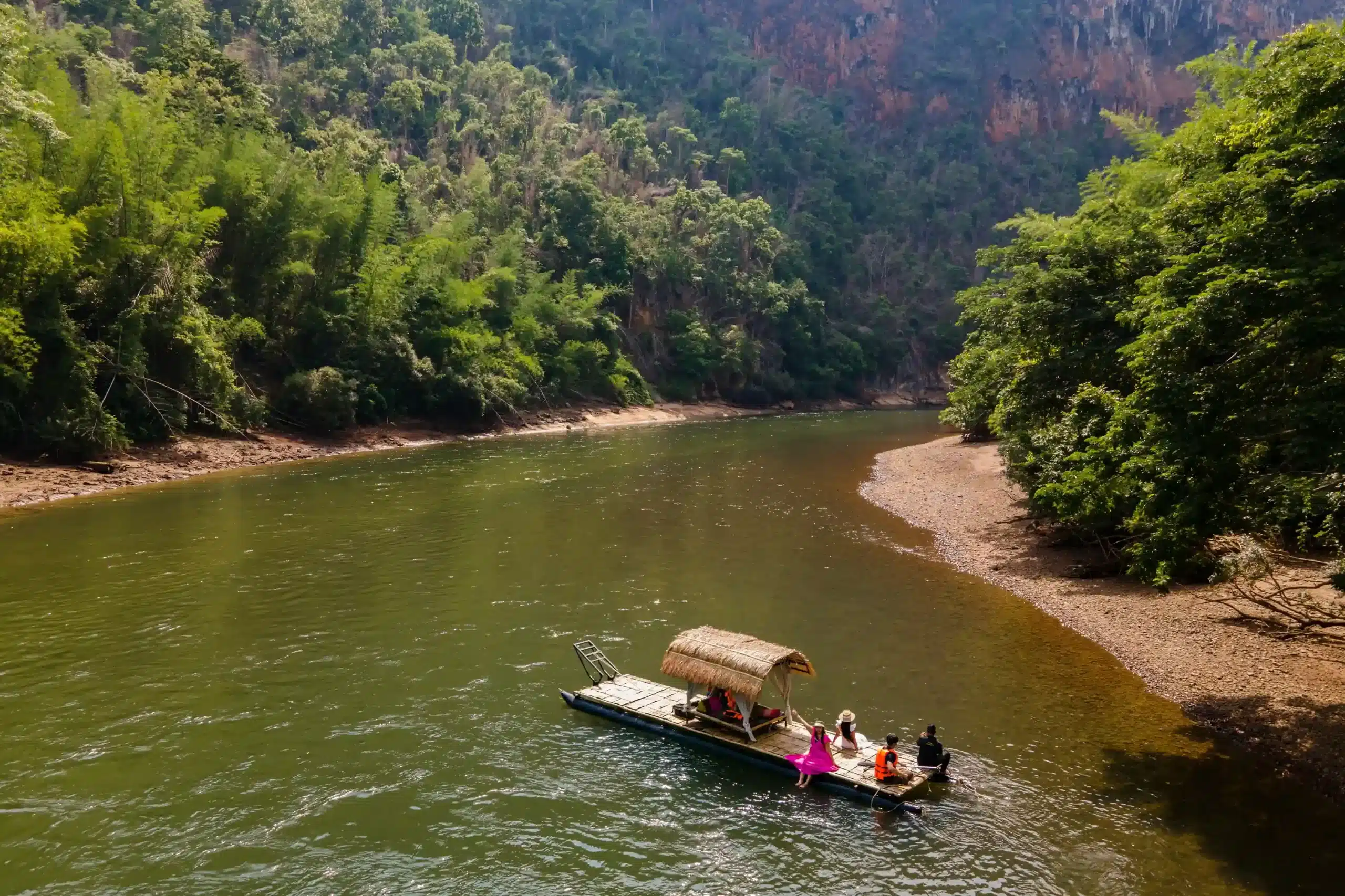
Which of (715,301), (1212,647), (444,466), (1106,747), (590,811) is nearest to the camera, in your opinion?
(590,811)

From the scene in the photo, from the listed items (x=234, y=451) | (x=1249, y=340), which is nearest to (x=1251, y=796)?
(x=1249, y=340)

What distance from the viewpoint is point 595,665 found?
1764cm

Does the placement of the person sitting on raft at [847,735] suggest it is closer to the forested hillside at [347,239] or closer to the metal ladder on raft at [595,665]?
the metal ladder on raft at [595,665]

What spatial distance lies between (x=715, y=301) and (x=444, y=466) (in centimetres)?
5261

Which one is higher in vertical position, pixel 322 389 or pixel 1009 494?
pixel 322 389

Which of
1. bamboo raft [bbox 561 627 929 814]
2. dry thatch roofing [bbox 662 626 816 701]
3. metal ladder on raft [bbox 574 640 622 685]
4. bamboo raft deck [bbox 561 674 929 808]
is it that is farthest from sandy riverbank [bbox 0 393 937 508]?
dry thatch roofing [bbox 662 626 816 701]

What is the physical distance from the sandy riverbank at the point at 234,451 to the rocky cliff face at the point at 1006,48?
93.4m

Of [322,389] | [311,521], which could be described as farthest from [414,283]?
[311,521]

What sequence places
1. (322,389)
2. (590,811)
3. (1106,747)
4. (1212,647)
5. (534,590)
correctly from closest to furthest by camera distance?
(590,811), (1106,747), (1212,647), (534,590), (322,389)

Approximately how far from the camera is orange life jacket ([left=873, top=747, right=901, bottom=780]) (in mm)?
13086

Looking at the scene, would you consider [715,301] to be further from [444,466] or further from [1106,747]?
[1106,747]

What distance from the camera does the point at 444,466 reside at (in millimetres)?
46344

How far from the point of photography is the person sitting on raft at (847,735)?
14.0 meters

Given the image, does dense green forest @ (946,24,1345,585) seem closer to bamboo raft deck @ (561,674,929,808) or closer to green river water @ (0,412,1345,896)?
green river water @ (0,412,1345,896)
